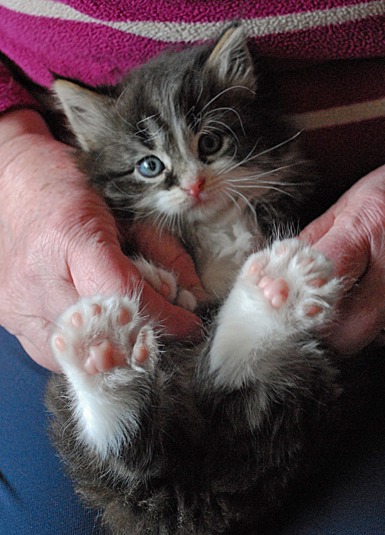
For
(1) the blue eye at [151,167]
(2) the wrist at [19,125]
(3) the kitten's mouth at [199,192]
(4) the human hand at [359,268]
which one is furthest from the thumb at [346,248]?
(2) the wrist at [19,125]

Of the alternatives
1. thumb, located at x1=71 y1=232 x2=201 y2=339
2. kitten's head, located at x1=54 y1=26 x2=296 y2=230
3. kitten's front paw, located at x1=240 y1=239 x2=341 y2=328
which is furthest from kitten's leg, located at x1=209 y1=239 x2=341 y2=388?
kitten's head, located at x1=54 y1=26 x2=296 y2=230

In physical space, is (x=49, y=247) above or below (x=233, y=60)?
below

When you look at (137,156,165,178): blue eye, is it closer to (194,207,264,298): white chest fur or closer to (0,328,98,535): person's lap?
(194,207,264,298): white chest fur

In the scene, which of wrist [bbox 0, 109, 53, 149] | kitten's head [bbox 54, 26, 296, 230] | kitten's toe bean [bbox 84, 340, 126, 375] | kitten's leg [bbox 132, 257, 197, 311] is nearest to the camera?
kitten's toe bean [bbox 84, 340, 126, 375]

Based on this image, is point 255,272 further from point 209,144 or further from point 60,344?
point 209,144

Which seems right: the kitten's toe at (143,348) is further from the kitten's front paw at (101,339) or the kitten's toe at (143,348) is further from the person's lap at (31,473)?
the person's lap at (31,473)

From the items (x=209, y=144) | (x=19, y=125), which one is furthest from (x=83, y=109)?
(x=209, y=144)

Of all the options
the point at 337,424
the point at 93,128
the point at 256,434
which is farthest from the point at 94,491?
the point at 93,128
